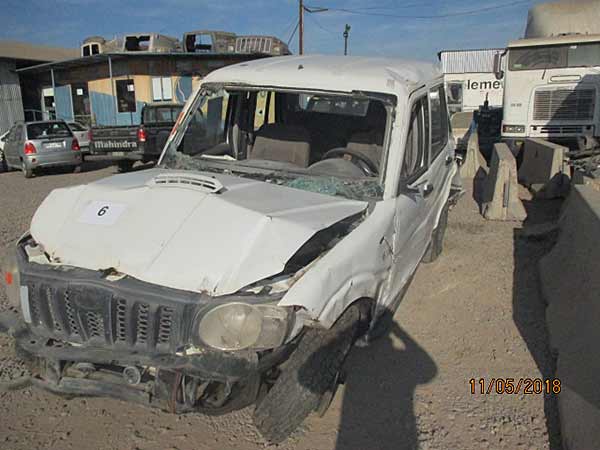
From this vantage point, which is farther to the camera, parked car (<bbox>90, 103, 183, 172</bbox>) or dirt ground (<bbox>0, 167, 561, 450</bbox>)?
parked car (<bbox>90, 103, 183, 172</bbox>)

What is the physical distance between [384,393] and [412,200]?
4.49 feet

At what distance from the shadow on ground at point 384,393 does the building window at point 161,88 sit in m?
20.6

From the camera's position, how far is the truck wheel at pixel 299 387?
2.53 m

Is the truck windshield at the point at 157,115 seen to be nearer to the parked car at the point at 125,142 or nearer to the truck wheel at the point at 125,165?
the parked car at the point at 125,142

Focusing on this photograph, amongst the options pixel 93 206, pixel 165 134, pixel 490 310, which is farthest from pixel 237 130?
pixel 490 310

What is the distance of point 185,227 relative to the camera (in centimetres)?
266

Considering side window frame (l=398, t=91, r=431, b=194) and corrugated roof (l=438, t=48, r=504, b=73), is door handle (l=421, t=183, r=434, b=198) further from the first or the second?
corrugated roof (l=438, t=48, r=504, b=73)

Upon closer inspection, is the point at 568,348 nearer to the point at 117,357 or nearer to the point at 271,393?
the point at 271,393

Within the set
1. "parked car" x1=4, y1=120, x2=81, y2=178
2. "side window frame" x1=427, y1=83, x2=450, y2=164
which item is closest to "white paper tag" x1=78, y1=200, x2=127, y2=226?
"side window frame" x1=427, y1=83, x2=450, y2=164

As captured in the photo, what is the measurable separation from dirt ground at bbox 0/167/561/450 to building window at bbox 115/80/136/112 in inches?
806

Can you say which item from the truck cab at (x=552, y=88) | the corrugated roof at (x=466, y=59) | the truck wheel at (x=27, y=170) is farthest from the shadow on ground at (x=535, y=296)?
the corrugated roof at (x=466, y=59)

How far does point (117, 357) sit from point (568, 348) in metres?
2.68

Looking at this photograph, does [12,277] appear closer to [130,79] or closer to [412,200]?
[412,200]
